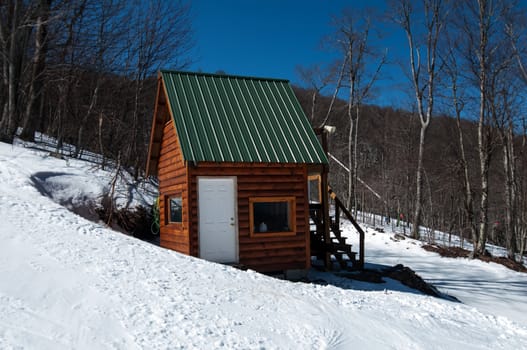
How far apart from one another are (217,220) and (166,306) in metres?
4.74

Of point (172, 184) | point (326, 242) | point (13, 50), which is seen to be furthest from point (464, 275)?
point (13, 50)

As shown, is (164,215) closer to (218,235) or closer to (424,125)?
(218,235)

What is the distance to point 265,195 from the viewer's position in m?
10.6

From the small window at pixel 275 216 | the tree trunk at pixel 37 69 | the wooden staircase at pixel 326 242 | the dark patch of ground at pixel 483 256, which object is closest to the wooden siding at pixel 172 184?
the small window at pixel 275 216

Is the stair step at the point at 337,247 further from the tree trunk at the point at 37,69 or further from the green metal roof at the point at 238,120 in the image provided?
the tree trunk at the point at 37,69

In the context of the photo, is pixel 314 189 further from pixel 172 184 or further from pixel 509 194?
pixel 509 194

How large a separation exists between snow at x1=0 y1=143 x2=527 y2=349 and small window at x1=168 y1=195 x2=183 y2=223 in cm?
305

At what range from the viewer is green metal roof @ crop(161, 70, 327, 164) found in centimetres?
1031

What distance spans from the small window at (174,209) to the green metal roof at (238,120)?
194 centimetres

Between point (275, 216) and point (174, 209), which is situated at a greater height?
point (174, 209)

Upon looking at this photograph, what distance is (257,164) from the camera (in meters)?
10.5

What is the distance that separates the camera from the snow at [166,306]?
480 cm

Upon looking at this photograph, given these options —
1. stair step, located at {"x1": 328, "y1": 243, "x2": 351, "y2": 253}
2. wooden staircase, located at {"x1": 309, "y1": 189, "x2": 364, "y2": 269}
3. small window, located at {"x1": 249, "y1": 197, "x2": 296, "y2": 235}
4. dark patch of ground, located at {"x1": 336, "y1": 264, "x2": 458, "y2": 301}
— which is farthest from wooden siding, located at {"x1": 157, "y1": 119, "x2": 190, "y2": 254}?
dark patch of ground, located at {"x1": 336, "y1": 264, "x2": 458, "y2": 301}

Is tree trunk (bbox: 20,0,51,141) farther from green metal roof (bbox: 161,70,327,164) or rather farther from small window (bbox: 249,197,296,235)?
small window (bbox: 249,197,296,235)
